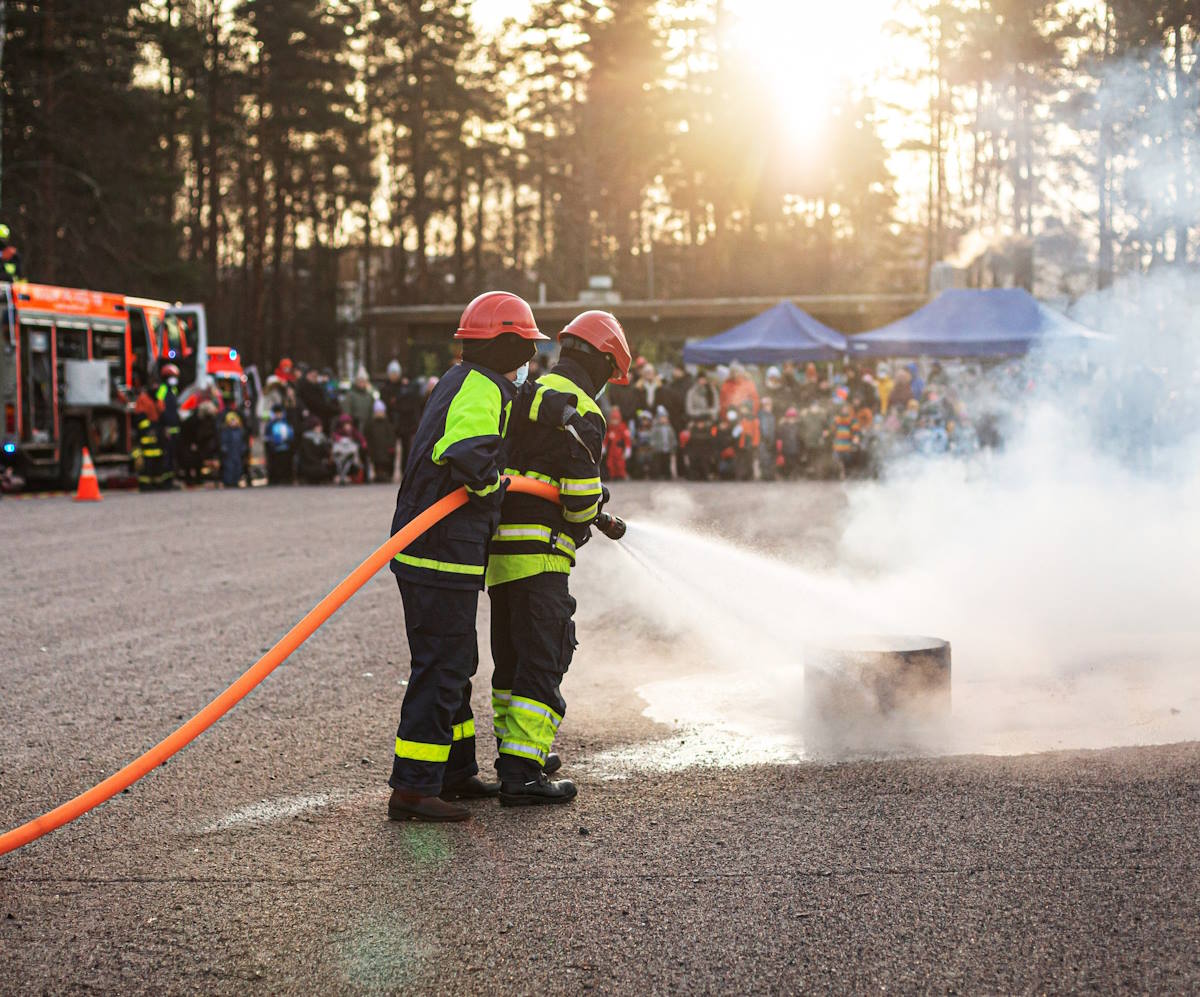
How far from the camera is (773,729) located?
6.19 m

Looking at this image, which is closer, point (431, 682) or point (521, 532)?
point (431, 682)

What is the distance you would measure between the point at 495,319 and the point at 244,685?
62.0 inches

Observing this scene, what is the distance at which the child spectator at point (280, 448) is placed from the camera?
22141 mm

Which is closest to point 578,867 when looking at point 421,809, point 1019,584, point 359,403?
point 421,809

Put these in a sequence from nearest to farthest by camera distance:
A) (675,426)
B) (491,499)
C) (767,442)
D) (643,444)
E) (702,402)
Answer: (491,499)
(767,442)
(702,402)
(643,444)
(675,426)

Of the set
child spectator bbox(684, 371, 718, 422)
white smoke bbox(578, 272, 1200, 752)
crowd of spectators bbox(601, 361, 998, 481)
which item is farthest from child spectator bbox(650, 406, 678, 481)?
white smoke bbox(578, 272, 1200, 752)

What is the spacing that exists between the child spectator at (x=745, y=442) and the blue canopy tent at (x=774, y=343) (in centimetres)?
178

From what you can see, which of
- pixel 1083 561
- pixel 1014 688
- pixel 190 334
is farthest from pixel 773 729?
pixel 190 334

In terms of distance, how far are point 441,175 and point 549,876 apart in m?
51.9

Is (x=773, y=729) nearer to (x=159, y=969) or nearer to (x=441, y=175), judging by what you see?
(x=159, y=969)

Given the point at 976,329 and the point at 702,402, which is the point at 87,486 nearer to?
the point at 702,402

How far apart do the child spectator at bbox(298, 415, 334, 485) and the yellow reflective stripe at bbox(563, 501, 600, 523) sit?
17.5 m

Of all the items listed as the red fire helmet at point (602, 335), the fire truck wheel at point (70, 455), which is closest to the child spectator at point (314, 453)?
the fire truck wheel at point (70, 455)

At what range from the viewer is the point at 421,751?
4.83 m
